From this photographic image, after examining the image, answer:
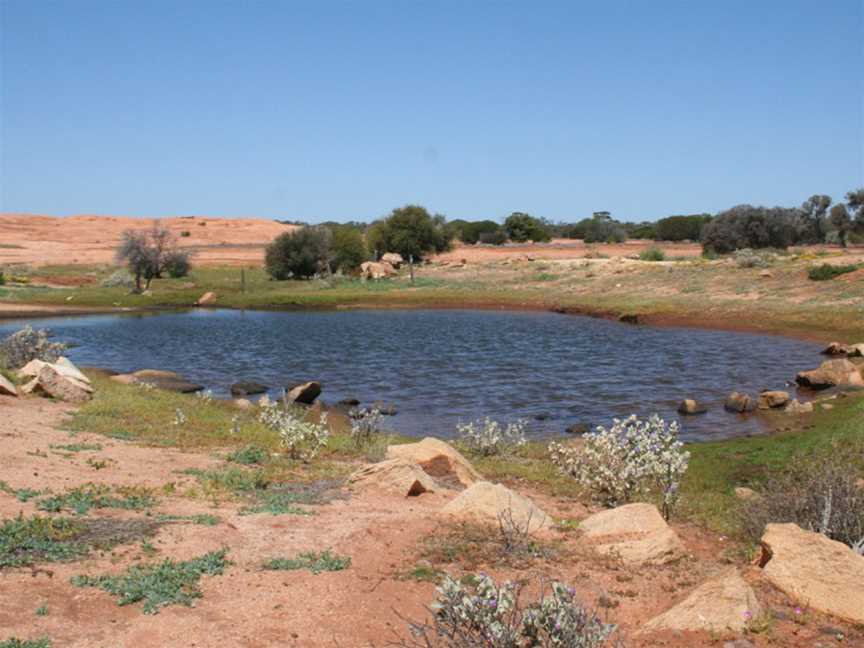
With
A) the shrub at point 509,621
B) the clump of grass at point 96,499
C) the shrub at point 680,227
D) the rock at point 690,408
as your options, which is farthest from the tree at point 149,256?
the shrub at point 680,227

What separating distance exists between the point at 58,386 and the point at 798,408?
1678cm

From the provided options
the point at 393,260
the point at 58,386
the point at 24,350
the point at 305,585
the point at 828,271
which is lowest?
the point at 305,585

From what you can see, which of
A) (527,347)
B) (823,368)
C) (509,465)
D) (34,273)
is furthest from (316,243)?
(509,465)

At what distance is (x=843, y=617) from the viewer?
635 cm

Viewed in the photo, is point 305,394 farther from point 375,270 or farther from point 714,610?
point 375,270

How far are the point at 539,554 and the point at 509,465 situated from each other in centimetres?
609

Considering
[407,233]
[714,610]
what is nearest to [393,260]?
[407,233]

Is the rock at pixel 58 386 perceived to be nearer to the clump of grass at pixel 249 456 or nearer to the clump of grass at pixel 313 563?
the clump of grass at pixel 249 456

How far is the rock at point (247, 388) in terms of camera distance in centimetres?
2398

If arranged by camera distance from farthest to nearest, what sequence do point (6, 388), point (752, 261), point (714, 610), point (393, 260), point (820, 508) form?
Answer: point (393, 260) → point (752, 261) → point (6, 388) → point (820, 508) → point (714, 610)

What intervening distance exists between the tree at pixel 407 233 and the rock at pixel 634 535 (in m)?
64.2

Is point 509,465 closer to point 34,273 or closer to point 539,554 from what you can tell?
point 539,554

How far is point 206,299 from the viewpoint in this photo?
5459 centimetres

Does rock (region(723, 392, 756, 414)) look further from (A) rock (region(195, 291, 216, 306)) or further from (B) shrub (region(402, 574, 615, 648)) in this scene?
(A) rock (region(195, 291, 216, 306))
